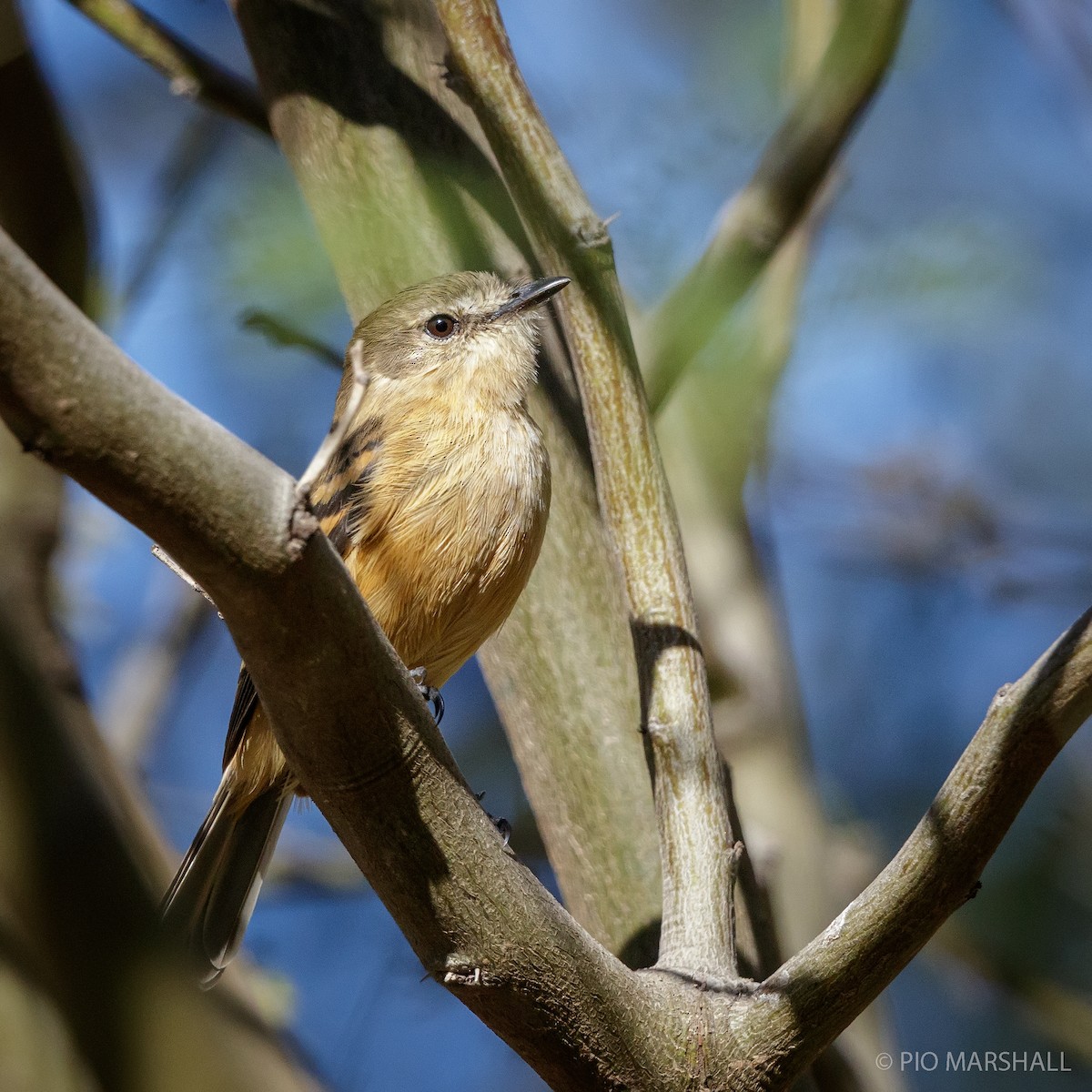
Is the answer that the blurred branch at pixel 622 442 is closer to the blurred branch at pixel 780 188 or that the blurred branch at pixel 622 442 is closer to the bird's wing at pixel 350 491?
the blurred branch at pixel 780 188

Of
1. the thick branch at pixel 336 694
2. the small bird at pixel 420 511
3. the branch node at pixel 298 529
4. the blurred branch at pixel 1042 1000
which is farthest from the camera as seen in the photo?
the blurred branch at pixel 1042 1000

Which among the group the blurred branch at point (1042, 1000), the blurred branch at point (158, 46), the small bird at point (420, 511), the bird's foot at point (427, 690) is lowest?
the blurred branch at point (1042, 1000)

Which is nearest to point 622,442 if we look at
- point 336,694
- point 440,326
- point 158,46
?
point 336,694

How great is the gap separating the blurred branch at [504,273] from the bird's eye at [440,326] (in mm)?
197

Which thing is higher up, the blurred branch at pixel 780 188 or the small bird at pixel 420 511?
the blurred branch at pixel 780 188

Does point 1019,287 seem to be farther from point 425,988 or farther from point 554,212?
point 425,988

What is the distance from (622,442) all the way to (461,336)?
4.71 feet

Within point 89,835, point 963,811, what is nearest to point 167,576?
point 89,835

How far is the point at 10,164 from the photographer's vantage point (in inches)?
200

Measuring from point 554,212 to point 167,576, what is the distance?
5537 millimetres

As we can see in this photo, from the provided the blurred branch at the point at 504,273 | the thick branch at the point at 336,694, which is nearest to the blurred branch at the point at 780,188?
the blurred branch at the point at 504,273

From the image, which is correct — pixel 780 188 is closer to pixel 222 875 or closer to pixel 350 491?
pixel 350 491

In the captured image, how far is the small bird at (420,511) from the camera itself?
3.54 meters

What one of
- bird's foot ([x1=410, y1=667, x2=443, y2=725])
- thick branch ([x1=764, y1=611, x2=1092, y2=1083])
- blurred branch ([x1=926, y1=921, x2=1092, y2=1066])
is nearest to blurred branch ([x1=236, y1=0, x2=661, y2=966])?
bird's foot ([x1=410, y1=667, x2=443, y2=725])
